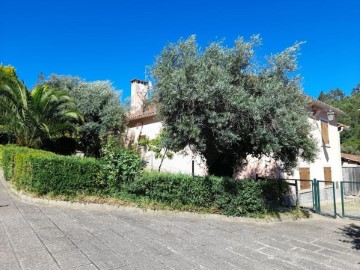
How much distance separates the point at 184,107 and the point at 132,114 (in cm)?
1325

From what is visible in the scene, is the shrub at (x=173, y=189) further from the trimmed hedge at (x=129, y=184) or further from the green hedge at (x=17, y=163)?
the green hedge at (x=17, y=163)

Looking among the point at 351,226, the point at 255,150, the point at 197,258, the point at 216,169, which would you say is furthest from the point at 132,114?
the point at 197,258

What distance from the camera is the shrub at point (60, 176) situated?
26.2 ft

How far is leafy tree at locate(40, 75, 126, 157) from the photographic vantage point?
17.8m

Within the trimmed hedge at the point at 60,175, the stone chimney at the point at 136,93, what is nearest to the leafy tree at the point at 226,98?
the trimmed hedge at the point at 60,175

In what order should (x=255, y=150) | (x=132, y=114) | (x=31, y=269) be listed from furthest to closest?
(x=132, y=114), (x=255, y=150), (x=31, y=269)

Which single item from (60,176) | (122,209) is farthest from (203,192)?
(60,176)

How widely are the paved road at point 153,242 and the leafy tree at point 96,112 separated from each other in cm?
975

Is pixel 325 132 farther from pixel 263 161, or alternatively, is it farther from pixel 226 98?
pixel 226 98

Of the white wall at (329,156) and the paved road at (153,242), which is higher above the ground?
the white wall at (329,156)

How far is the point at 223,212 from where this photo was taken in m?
8.72

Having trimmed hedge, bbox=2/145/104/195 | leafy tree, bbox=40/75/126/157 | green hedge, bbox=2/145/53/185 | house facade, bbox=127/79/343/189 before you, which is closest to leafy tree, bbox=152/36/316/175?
trimmed hedge, bbox=2/145/104/195

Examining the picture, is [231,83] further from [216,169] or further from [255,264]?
[255,264]

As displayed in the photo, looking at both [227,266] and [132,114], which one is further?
[132,114]
